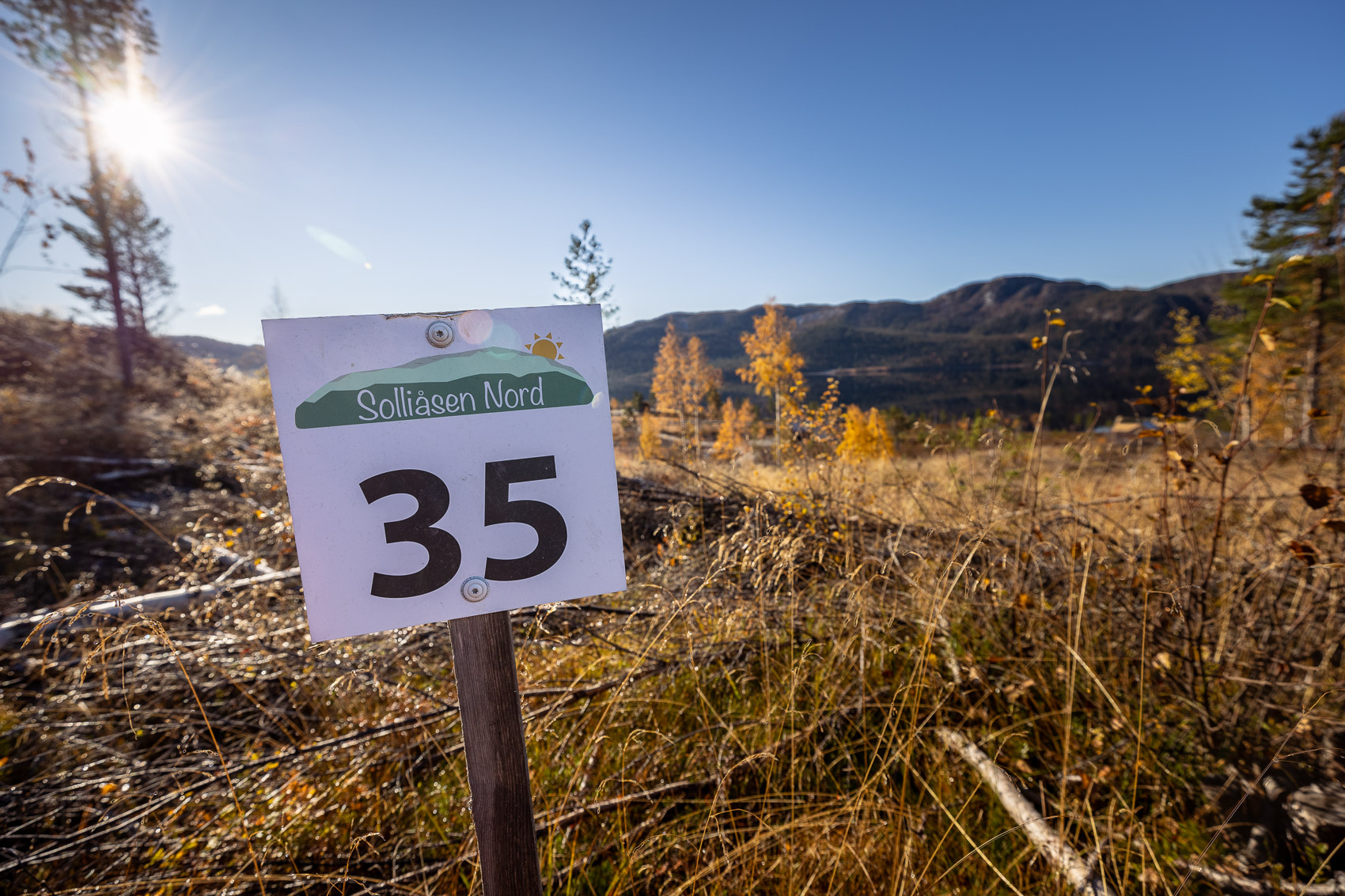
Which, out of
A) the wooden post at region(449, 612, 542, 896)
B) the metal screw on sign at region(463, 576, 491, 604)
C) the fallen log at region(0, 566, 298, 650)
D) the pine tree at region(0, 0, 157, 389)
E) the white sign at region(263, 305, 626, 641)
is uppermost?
the pine tree at region(0, 0, 157, 389)

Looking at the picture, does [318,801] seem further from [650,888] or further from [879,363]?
[879,363]

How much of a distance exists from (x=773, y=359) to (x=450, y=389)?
429 inches

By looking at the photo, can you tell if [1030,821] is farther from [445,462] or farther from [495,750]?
[445,462]

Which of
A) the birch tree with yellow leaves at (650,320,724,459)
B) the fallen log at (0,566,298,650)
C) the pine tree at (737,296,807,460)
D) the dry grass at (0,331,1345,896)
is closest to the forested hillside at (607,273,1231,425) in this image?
the birch tree with yellow leaves at (650,320,724,459)

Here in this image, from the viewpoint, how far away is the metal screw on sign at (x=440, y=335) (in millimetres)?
1016

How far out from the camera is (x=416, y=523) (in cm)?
101

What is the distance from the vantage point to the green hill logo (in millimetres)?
969

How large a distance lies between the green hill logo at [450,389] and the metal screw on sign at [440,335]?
0.03 metres

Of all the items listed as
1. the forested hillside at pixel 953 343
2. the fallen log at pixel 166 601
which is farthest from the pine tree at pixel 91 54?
the forested hillside at pixel 953 343

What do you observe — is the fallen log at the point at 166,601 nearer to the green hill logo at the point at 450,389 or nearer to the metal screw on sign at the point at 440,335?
the green hill logo at the point at 450,389

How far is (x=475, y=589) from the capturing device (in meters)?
1.03

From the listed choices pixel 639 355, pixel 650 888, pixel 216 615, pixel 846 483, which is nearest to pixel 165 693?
pixel 216 615

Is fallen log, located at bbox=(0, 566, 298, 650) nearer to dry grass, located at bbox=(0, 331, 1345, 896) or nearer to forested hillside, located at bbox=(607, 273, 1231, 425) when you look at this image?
dry grass, located at bbox=(0, 331, 1345, 896)

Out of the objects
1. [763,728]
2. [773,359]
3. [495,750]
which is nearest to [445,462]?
[495,750]
